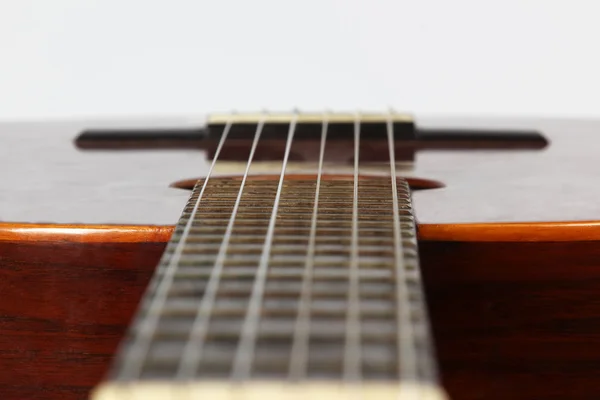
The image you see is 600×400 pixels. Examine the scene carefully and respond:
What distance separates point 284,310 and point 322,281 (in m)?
0.05

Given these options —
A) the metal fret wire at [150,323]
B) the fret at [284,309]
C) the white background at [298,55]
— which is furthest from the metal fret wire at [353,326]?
the white background at [298,55]

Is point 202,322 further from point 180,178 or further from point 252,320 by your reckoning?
point 180,178

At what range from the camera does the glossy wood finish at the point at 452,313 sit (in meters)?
0.77

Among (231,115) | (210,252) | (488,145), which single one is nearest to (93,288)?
(210,252)

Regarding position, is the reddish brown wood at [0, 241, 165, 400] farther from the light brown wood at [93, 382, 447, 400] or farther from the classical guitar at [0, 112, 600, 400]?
the light brown wood at [93, 382, 447, 400]

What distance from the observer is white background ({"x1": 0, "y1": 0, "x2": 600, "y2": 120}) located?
1.65 metres

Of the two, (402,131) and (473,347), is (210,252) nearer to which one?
(473,347)

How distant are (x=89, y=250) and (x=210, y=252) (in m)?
0.18

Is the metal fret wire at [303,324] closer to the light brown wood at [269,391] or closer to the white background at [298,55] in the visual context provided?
the light brown wood at [269,391]

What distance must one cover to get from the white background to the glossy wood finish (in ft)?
3.09

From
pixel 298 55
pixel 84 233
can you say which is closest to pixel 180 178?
pixel 84 233

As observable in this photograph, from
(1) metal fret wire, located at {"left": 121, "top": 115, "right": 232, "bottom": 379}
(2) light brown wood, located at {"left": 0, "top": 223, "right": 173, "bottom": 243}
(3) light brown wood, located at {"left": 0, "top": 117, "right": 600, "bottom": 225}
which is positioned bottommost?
(1) metal fret wire, located at {"left": 121, "top": 115, "right": 232, "bottom": 379}

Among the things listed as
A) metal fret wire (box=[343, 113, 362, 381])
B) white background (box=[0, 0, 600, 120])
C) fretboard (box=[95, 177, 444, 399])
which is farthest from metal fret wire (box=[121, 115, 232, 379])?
white background (box=[0, 0, 600, 120])

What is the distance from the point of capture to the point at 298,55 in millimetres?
1680
